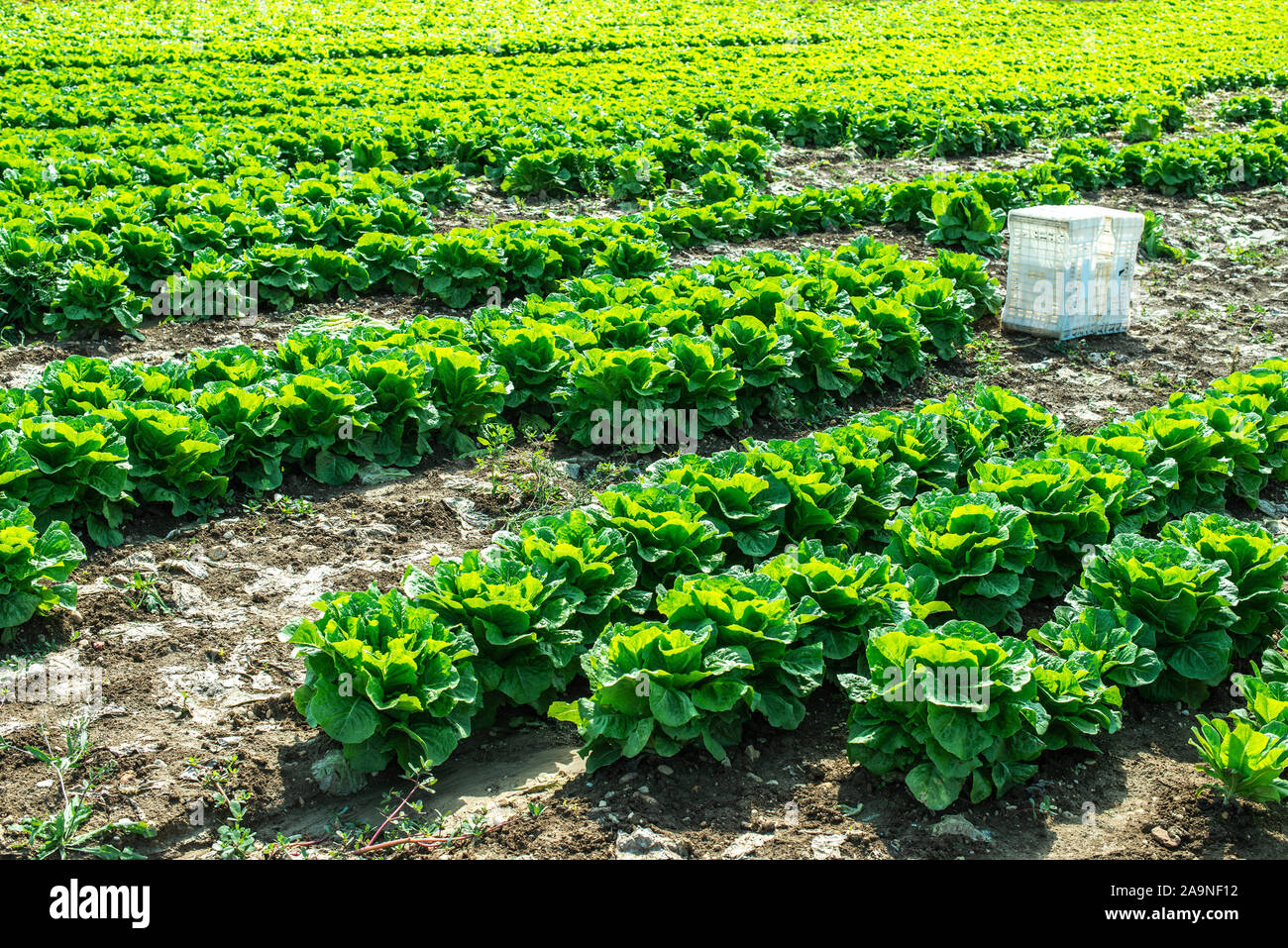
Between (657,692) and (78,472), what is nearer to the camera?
(657,692)

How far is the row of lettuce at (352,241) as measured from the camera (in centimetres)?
872

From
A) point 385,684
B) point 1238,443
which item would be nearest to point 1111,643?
point 1238,443

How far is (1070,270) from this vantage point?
890 cm

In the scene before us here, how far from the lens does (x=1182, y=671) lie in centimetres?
466

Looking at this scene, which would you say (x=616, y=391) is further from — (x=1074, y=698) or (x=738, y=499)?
(x=1074, y=698)

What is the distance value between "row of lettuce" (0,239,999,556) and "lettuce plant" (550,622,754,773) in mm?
2861

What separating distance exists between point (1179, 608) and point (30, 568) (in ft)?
16.4

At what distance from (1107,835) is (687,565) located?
206 centimetres

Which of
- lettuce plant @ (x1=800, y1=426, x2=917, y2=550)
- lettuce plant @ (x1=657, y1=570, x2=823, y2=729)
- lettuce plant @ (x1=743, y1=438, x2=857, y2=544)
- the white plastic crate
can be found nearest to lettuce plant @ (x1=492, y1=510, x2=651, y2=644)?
lettuce plant @ (x1=657, y1=570, x2=823, y2=729)

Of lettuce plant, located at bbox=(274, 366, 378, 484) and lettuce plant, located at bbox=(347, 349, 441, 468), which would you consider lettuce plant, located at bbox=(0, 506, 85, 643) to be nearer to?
lettuce plant, located at bbox=(274, 366, 378, 484)

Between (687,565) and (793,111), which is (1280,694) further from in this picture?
(793,111)

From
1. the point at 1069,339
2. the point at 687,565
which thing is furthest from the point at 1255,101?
the point at 687,565

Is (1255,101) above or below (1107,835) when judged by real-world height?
above

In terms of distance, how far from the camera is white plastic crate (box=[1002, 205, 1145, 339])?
28.5ft
